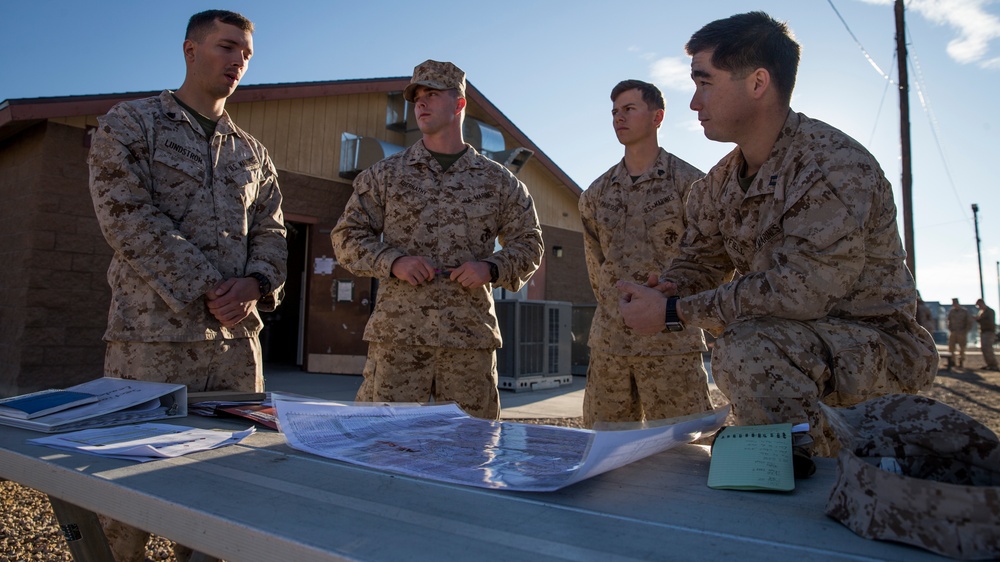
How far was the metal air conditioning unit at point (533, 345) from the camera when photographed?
847 centimetres

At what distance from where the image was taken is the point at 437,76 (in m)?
2.98

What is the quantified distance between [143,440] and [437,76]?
204cm

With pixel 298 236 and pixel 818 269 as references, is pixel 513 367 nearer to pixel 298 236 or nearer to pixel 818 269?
pixel 298 236

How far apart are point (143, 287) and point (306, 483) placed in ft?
5.24

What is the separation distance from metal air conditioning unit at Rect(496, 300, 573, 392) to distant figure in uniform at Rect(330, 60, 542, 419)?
532 centimetres

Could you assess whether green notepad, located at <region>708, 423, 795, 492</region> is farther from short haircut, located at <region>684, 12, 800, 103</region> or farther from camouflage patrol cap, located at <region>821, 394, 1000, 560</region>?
short haircut, located at <region>684, 12, 800, 103</region>

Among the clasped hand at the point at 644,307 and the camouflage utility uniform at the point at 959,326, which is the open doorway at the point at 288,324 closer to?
the clasped hand at the point at 644,307

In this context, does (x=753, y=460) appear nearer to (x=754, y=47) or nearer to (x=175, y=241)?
(x=754, y=47)

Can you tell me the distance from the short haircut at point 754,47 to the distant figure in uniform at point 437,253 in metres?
1.20

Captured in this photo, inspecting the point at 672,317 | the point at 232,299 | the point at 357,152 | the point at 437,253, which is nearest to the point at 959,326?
the point at 357,152

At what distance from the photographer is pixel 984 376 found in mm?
15219

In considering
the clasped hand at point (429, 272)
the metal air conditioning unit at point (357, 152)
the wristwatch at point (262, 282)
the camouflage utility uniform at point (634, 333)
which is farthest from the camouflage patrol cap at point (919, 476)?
the metal air conditioning unit at point (357, 152)

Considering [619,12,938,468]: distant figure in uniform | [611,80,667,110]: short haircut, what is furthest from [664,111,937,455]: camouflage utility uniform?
[611,80,667,110]: short haircut

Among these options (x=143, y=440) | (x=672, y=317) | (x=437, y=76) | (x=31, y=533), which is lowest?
(x=31, y=533)
